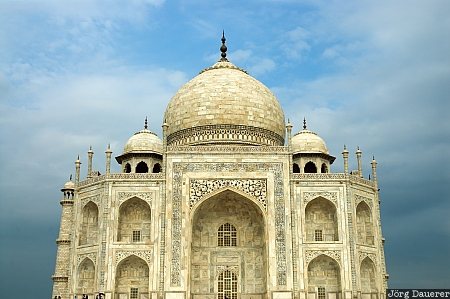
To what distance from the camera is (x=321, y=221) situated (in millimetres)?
25203

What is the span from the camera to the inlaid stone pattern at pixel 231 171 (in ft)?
76.8

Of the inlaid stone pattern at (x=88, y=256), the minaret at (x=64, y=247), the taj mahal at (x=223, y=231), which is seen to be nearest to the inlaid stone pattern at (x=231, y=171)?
the taj mahal at (x=223, y=231)

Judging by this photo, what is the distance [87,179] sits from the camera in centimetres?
2583

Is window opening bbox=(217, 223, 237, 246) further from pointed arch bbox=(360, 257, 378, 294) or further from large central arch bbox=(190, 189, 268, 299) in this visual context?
pointed arch bbox=(360, 257, 378, 294)

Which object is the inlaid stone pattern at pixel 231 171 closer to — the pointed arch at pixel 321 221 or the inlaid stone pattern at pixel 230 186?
the inlaid stone pattern at pixel 230 186

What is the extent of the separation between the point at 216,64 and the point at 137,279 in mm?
12985

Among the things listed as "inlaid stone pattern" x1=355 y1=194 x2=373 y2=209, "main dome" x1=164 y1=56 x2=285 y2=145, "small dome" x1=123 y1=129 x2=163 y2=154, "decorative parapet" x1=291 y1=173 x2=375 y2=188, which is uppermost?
"main dome" x1=164 y1=56 x2=285 y2=145

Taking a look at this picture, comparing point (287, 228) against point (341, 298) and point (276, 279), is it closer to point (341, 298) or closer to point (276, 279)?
point (276, 279)

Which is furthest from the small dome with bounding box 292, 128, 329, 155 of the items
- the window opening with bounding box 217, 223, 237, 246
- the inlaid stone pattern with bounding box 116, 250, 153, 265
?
the inlaid stone pattern with bounding box 116, 250, 153, 265

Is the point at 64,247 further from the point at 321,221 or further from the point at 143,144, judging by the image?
the point at 321,221

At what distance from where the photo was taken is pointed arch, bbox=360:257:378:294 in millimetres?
24797

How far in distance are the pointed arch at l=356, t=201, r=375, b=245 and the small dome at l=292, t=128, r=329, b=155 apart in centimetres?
360

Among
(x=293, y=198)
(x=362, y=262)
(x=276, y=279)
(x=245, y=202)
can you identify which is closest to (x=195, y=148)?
(x=245, y=202)

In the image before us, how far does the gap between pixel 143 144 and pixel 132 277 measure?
6714mm
